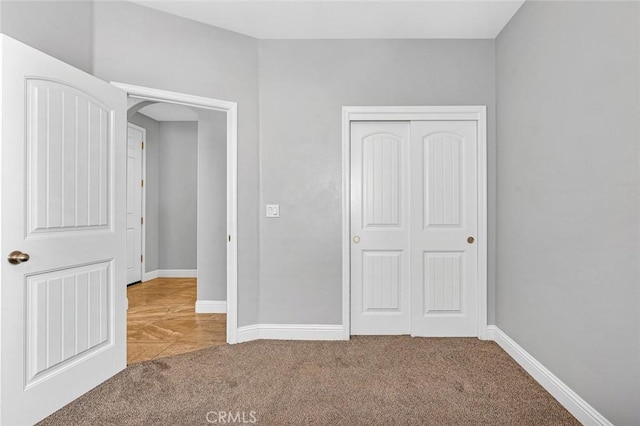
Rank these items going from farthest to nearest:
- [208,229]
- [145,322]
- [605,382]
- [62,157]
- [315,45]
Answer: [208,229], [145,322], [315,45], [62,157], [605,382]

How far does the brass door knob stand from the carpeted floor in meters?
0.91

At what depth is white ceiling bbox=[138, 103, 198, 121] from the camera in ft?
17.1

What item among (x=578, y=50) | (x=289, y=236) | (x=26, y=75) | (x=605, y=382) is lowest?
(x=605, y=382)

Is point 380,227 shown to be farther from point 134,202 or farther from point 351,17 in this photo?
point 134,202

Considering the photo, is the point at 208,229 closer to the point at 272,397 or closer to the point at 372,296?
the point at 372,296

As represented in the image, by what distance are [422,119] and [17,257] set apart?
3.05 m

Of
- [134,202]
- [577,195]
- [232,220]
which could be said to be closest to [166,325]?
[232,220]

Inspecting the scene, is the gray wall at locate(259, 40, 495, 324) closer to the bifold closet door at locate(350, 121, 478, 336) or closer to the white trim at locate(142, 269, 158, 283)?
the bifold closet door at locate(350, 121, 478, 336)

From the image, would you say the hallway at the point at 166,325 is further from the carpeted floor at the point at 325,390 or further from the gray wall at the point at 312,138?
the gray wall at the point at 312,138

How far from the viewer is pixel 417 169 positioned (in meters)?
3.15

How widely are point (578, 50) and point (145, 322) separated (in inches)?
167

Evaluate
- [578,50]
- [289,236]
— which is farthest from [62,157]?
[578,50]

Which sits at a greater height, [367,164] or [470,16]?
[470,16]

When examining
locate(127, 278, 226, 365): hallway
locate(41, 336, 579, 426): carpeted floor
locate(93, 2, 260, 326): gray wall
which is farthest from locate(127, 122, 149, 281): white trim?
locate(41, 336, 579, 426): carpeted floor
